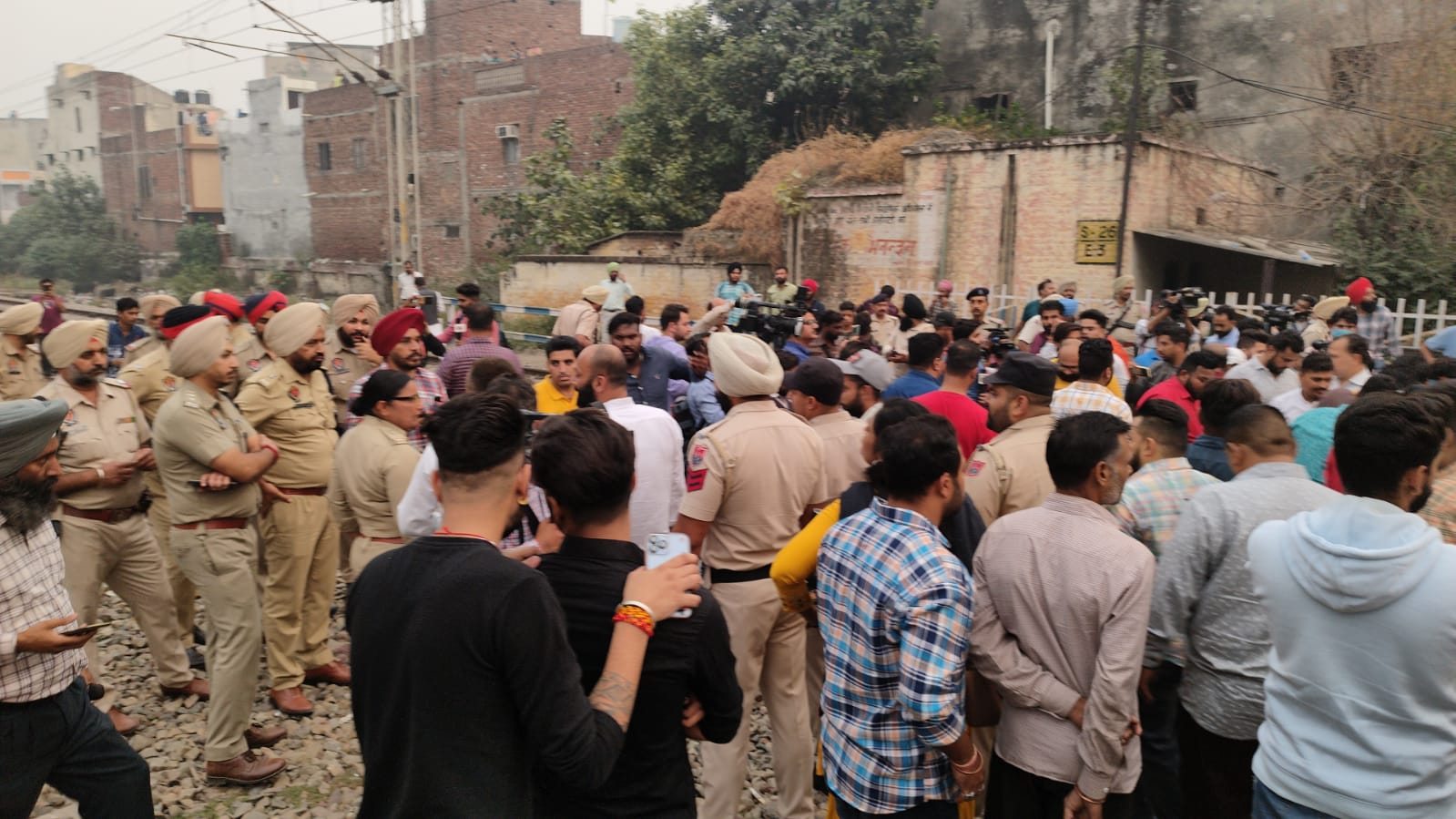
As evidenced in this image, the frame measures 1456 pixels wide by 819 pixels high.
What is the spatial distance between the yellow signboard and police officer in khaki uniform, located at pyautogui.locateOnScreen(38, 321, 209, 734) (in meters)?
12.9

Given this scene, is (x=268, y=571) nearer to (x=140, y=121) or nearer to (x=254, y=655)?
(x=254, y=655)

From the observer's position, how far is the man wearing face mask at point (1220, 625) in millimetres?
2631

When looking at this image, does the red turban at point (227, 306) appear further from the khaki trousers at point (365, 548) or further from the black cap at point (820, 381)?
the black cap at point (820, 381)

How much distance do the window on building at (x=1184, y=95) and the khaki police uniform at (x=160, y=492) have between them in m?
18.9

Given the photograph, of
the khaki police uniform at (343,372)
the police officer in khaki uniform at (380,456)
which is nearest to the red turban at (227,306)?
the khaki police uniform at (343,372)

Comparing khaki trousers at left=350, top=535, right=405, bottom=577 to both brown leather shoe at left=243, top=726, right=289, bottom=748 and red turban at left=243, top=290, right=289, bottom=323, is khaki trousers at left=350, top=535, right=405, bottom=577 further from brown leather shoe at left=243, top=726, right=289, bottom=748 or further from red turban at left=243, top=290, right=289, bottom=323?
red turban at left=243, top=290, right=289, bottom=323

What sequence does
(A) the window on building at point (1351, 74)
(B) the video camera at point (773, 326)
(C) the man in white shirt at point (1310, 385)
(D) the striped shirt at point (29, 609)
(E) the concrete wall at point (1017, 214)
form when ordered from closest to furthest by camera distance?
(D) the striped shirt at point (29, 609)
(C) the man in white shirt at point (1310, 385)
(B) the video camera at point (773, 326)
(E) the concrete wall at point (1017, 214)
(A) the window on building at point (1351, 74)

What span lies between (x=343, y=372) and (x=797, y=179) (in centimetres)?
1214

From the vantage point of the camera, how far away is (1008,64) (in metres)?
20.1

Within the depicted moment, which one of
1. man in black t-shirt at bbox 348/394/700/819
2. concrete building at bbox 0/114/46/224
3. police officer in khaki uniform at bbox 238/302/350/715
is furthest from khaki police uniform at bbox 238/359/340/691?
concrete building at bbox 0/114/46/224

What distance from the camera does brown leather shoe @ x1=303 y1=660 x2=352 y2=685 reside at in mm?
4906

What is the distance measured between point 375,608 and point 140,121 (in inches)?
1981

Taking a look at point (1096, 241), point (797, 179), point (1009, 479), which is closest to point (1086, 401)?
point (1009, 479)

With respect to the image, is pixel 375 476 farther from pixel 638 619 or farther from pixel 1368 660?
pixel 1368 660
